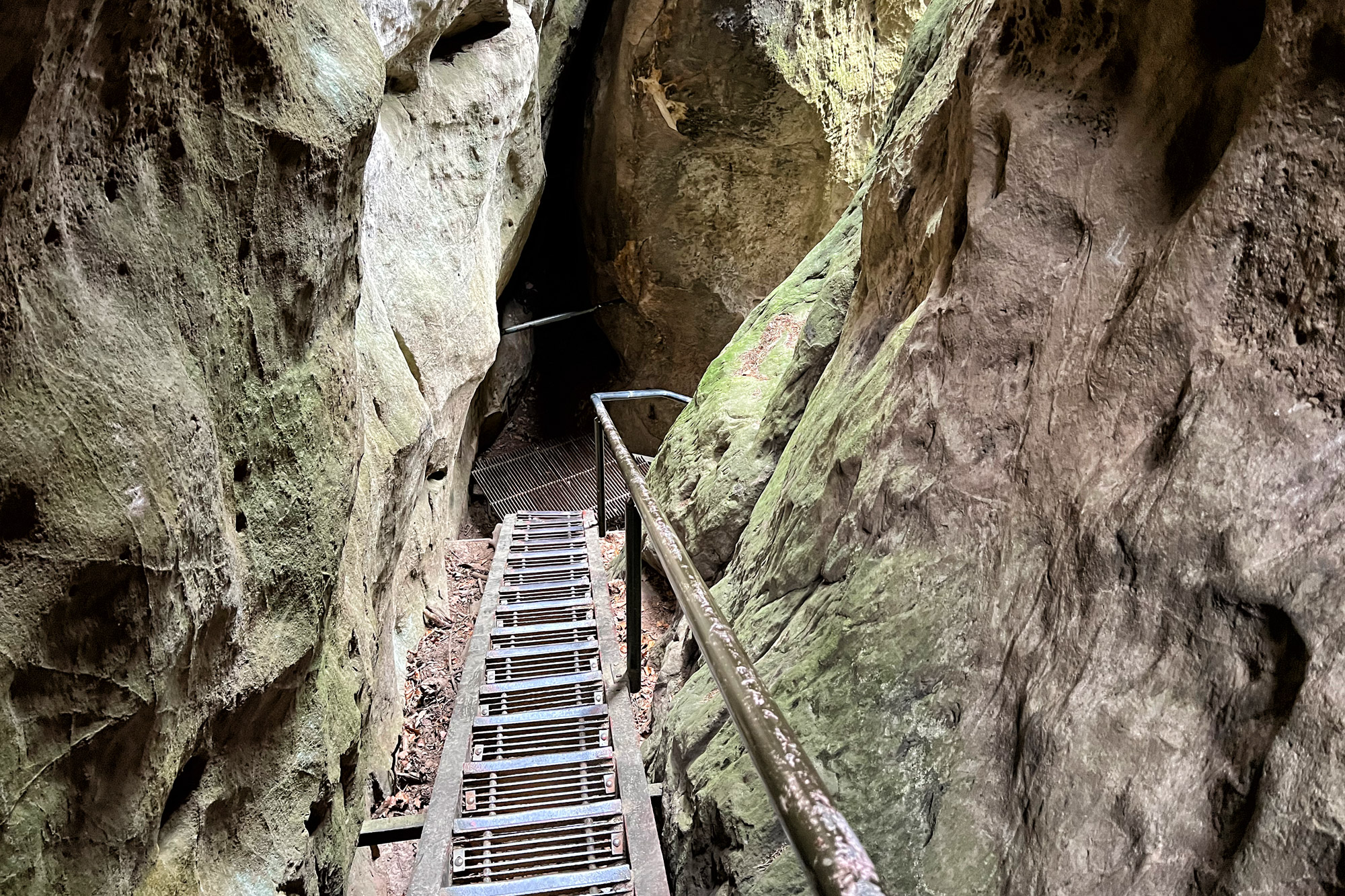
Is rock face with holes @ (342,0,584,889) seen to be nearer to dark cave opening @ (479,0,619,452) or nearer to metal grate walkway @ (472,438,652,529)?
metal grate walkway @ (472,438,652,529)

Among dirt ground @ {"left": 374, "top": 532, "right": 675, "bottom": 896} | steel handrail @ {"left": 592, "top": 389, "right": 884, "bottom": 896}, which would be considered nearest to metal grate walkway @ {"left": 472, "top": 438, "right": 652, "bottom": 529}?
dirt ground @ {"left": 374, "top": 532, "right": 675, "bottom": 896}

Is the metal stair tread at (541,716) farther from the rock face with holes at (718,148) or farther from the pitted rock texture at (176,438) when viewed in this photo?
the rock face with holes at (718,148)

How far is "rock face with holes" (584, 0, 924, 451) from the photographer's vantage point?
980 centimetres

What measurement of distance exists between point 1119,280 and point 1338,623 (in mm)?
1043

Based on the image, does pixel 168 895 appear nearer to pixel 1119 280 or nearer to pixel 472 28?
pixel 1119 280

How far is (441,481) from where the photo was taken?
7215 mm

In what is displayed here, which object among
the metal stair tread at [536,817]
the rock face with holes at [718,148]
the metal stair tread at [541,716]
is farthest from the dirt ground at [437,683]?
the rock face with holes at [718,148]

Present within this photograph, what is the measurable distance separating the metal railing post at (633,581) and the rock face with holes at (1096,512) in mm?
477

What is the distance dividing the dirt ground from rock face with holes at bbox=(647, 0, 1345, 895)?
1.56 meters

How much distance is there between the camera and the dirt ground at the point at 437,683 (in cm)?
388

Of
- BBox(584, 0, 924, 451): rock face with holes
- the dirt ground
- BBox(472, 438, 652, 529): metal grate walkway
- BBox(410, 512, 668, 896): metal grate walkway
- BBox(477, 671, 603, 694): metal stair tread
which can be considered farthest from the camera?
BBox(472, 438, 652, 529): metal grate walkway

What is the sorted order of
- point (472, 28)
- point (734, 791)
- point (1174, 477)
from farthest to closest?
point (472, 28) → point (734, 791) → point (1174, 477)

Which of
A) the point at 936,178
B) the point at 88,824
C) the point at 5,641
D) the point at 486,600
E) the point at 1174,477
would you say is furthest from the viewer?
the point at 486,600

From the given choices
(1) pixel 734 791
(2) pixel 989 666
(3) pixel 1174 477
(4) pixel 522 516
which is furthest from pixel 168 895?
(4) pixel 522 516
